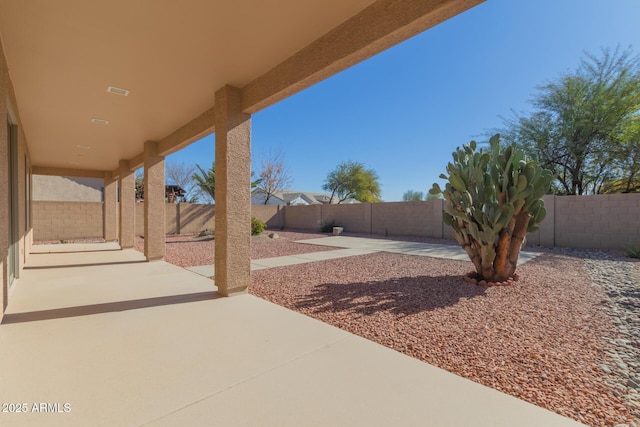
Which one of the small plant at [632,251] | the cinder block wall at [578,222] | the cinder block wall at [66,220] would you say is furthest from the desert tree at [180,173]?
the small plant at [632,251]

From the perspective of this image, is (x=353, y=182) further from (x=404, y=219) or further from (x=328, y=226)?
(x=404, y=219)

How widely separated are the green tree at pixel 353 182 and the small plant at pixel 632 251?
21795 millimetres

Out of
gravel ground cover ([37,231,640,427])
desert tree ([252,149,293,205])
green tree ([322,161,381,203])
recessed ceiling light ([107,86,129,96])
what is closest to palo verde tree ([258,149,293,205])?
desert tree ([252,149,293,205])

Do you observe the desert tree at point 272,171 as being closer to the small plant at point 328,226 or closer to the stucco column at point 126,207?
the small plant at point 328,226

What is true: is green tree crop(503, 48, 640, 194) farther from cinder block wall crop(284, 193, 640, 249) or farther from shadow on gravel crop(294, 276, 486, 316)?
shadow on gravel crop(294, 276, 486, 316)

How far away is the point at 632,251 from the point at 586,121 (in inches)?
246

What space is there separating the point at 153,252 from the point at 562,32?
45.2 ft

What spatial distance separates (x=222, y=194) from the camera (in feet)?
15.4

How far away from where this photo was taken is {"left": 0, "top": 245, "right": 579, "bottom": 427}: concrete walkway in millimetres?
1915

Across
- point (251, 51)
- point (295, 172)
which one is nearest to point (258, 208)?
point (295, 172)

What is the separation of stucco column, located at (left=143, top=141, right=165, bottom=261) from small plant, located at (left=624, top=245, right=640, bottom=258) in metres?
13.3

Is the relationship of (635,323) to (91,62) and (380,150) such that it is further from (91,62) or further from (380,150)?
(380,150)

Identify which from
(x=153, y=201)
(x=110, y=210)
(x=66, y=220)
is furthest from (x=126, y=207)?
(x=66, y=220)

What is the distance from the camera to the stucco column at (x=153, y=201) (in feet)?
25.1
